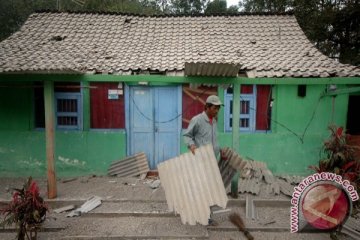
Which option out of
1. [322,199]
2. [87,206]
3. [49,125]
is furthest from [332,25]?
[87,206]

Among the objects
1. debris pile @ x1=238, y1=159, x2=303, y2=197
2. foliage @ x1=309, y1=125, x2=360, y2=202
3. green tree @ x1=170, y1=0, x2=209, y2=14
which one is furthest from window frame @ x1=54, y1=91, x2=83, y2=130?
green tree @ x1=170, y1=0, x2=209, y2=14

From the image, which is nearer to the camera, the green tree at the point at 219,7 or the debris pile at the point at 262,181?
the debris pile at the point at 262,181

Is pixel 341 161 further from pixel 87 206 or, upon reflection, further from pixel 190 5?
pixel 190 5

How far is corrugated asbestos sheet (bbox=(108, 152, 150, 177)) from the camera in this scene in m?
8.20

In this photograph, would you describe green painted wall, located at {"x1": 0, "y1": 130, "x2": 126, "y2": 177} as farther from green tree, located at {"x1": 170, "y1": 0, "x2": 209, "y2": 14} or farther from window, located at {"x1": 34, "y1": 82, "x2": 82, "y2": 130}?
green tree, located at {"x1": 170, "y1": 0, "x2": 209, "y2": 14}

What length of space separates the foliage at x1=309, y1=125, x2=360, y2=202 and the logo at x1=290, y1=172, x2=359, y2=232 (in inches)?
45.3

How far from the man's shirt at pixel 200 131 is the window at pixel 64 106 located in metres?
4.67

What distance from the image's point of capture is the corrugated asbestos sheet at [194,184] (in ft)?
14.5

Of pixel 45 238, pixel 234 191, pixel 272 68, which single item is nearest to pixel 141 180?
pixel 234 191

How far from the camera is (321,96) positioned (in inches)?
320

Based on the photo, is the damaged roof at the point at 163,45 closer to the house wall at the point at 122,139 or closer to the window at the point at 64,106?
the window at the point at 64,106

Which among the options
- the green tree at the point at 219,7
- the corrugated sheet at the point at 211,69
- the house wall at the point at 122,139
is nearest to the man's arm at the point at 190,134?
the corrugated sheet at the point at 211,69

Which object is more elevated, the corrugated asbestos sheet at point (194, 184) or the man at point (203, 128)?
the man at point (203, 128)

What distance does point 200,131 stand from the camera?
15.7ft
